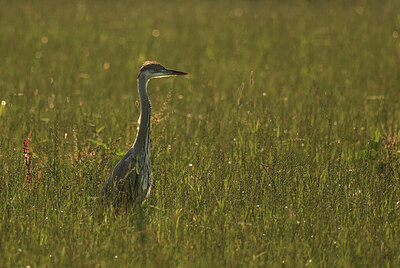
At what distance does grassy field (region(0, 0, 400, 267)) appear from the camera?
4.96 m

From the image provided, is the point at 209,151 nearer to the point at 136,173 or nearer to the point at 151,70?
the point at 151,70

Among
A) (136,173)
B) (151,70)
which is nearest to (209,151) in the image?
(151,70)

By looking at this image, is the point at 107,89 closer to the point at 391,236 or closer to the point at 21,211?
the point at 21,211

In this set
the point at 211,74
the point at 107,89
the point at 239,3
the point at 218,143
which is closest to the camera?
the point at 218,143

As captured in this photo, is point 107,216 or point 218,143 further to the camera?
point 218,143

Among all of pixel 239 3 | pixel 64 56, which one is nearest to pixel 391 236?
pixel 64 56

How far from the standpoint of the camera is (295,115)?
8391 mm

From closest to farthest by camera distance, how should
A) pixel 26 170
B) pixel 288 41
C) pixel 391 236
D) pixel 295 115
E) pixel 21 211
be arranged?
pixel 391 236, pixel 21 211, pixel 26 170, pixel 295 115, pixel 288 41

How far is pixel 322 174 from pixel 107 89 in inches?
200

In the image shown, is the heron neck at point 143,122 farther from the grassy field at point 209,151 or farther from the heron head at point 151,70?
the grassy field at point 209,151

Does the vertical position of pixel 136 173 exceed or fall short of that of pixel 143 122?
it falls short

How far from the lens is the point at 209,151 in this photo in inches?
288

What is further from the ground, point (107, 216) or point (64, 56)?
point (64, 56)

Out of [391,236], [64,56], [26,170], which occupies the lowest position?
[391,236]
